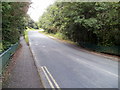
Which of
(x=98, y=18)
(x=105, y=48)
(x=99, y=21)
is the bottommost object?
(x=105, y=48)

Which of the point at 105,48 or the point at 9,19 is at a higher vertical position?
the point at 9,19

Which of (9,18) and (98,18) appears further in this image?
(98,18)

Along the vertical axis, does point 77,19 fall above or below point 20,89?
above

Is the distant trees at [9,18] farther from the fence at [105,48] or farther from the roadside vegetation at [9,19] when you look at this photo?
the fence at [105,48]

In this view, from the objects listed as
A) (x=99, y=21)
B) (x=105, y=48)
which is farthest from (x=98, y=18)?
(x=105, y=48)

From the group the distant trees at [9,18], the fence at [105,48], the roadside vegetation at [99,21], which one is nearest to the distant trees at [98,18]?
the roadside vegetation at [99,21]

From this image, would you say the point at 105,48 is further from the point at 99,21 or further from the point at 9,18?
the point at 9,18

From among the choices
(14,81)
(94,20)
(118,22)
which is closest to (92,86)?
(14,81)

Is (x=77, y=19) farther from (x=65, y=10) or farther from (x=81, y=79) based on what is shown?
(x=81, y=79)

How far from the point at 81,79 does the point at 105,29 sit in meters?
15.0

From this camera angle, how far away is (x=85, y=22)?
76.0 ft

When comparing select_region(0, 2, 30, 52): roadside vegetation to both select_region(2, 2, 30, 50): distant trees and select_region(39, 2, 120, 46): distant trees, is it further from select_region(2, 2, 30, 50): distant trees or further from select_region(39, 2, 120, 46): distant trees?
select_region(39, 2, 120, 46): distant trees

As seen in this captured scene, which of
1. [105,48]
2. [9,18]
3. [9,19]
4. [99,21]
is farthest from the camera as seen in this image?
[99,21]

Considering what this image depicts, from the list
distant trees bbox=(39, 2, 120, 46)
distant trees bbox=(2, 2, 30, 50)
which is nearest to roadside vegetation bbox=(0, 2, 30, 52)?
distant trees bbox=(2, 2, 30, 50)
